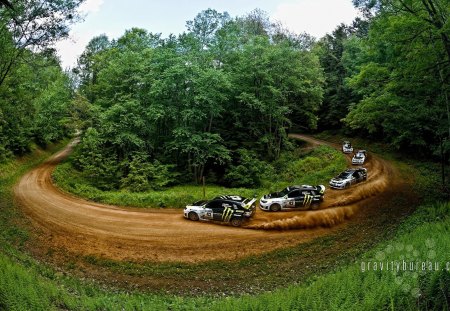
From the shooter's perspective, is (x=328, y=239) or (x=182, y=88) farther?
(x=182, y=88)

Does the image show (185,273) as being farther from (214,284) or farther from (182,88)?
(182,88)

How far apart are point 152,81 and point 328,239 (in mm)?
23012

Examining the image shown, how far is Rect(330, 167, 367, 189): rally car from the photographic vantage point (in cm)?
2591

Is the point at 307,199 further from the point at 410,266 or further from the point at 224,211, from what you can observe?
the point at 410,266

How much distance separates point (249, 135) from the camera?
120ft

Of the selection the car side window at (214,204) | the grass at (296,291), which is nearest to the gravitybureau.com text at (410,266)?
the grass at (296,291)

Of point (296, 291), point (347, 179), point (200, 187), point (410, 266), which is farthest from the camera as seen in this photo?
point (200, 187)

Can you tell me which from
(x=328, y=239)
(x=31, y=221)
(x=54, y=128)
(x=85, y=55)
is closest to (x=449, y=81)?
(x=328, y=239)

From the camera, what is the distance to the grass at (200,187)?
74.0ft

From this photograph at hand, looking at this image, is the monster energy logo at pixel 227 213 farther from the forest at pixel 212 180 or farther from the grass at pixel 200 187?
the grass at pixel 200 187

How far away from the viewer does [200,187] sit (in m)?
29.5

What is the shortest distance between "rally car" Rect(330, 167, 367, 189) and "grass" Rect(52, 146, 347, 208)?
2320 millimetres

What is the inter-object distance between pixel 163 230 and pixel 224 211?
3.60m

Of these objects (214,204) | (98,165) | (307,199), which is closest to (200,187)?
(98,165)
